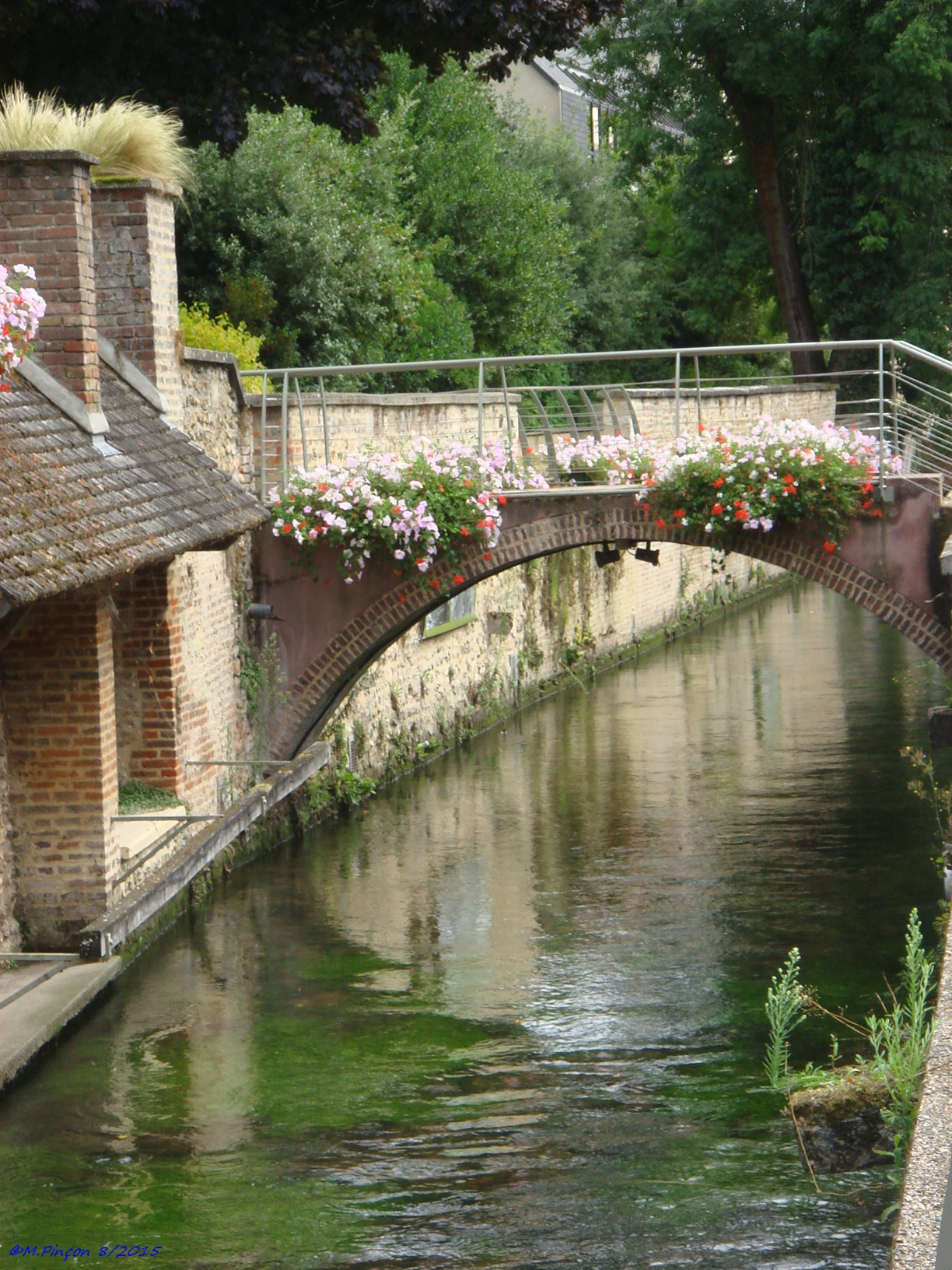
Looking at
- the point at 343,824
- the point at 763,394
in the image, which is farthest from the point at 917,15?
the point at 343,824

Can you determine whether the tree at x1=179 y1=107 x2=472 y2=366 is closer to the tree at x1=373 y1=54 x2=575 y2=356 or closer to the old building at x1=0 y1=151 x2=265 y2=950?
the tree at x1=373 y1=54 x2=575 y2=356

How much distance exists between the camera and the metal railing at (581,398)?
1207cm

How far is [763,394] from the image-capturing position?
918 inches

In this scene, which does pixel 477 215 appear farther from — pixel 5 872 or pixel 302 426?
pixel 5 872

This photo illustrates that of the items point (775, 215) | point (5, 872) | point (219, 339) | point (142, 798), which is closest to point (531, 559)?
point (142, 798)

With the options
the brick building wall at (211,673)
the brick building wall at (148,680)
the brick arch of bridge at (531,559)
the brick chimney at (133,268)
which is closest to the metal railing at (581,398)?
the brick arch of bridge at (531,559)

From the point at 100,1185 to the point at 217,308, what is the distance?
12.8 meters

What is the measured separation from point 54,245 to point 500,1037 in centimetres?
511

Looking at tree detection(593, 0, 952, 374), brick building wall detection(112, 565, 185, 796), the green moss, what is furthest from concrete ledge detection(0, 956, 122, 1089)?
tree detection(593, 0, 952, 374)

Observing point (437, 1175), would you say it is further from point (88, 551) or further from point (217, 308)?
point (217, 308)

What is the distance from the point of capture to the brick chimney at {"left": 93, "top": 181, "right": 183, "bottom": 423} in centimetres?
1060

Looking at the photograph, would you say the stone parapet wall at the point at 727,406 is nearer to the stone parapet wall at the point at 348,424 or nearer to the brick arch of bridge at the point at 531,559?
the stone parapet wall at the point at 348,424

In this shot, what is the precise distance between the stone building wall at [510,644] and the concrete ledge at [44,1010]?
5.85 meters

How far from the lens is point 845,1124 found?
552 centimetres
